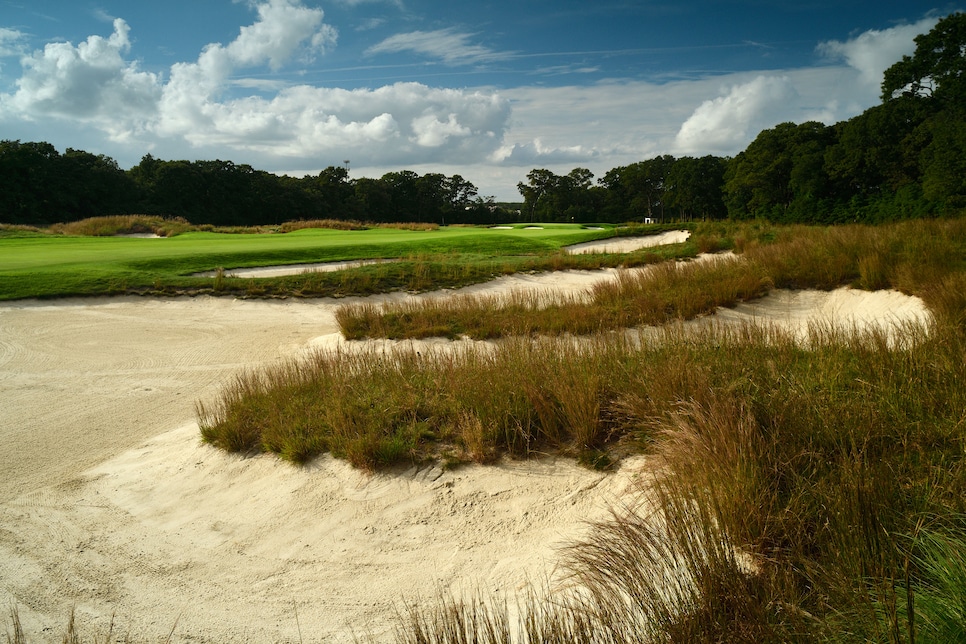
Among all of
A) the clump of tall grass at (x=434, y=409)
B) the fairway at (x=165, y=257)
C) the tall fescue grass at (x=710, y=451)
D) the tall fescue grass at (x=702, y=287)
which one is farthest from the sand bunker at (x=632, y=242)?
the clump of tall grass at (x=434, y=409)

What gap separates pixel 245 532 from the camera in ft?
16.4

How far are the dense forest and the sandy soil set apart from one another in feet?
109

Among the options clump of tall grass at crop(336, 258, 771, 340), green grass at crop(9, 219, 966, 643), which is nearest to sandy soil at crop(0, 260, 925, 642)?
green grass at crop(9, 219, 966, 643)

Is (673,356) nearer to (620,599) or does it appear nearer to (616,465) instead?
(616,465)

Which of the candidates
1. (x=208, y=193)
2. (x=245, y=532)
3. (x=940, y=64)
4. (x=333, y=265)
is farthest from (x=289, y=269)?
(x=208, y=193)

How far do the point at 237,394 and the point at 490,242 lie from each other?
17075 mm

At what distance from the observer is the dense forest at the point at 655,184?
36.4 metres

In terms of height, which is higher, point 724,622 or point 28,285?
point 28,285

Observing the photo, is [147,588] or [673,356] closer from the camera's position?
[147,588]

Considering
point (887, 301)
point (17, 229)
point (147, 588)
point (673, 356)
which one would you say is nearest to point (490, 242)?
point (887, 301)

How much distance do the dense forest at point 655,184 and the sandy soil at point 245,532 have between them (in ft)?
109

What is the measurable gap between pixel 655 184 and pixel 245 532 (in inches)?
3181

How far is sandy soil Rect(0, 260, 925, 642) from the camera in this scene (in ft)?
13.2

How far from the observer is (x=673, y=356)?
5.81m
